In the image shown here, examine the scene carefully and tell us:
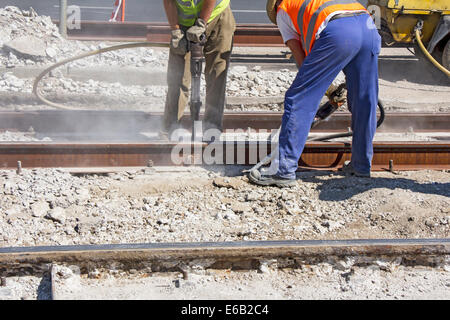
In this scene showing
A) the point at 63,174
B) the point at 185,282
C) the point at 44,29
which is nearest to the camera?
the point at 185,282

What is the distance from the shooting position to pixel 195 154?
6277 mm

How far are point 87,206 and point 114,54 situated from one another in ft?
18.4

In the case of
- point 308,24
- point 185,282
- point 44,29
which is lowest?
point 185,282

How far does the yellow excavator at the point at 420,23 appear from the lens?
10.1 meters

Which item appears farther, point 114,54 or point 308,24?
point 114,54

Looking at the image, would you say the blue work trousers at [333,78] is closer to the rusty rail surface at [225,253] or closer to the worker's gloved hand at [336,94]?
the worker's gloved hand at [336,94]

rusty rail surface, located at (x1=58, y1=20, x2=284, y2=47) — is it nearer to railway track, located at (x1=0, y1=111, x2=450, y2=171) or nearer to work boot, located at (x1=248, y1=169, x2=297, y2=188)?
railway track, located at (x1=0, y1=111, x2=450, y2=171)

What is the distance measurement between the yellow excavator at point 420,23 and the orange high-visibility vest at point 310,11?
504 cm

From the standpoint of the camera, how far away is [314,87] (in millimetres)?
5383

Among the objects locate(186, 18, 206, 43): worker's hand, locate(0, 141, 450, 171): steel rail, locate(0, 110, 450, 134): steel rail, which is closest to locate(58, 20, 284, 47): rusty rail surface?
locate(0, 110, 450, 134): steel rail

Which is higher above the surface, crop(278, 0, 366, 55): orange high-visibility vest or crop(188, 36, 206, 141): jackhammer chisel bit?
crop(278, 0, 366, 55): orange high-visibility vest

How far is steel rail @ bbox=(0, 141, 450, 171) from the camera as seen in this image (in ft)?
20.0

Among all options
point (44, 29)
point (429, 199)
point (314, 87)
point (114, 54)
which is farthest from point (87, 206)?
point (44, 29)

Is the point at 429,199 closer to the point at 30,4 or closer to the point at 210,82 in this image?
the point at 210,82
